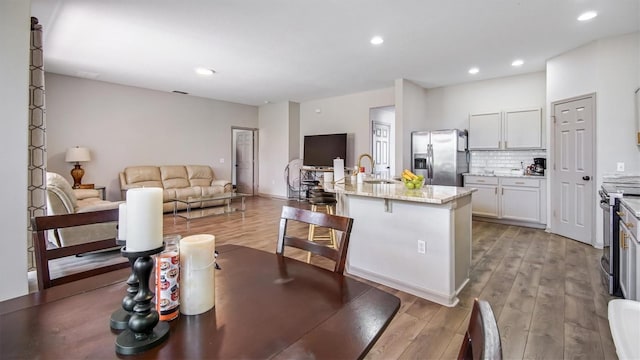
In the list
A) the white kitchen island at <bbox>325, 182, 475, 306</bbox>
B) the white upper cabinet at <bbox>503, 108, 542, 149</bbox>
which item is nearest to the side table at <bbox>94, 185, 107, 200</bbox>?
the white kitchen island at <bbox>325, 182, 475, 306</bbox>

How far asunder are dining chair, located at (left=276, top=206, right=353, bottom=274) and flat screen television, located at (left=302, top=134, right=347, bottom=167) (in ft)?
18.9

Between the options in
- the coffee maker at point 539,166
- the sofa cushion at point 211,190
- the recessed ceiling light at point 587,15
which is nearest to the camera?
the recessed ceiling light at point 587,15

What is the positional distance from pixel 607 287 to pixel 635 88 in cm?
263

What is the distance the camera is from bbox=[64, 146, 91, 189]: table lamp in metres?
5.43

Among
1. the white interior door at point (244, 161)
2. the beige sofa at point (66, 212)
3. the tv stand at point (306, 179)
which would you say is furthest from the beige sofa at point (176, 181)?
the beige sofa at point (66, 212)

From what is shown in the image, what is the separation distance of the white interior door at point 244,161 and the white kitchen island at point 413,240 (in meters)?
→ 6.49

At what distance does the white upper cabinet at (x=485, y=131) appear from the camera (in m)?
5.51

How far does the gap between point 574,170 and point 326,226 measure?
4.60 m

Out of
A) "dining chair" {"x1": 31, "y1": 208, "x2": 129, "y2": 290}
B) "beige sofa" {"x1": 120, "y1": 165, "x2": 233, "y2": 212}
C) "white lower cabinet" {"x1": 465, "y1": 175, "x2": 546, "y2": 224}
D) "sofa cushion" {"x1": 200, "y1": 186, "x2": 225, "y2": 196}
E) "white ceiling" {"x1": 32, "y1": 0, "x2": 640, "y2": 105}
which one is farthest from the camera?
"sofa cushion" {"x1": 200, "y1": 186, "x2": 225, "y2": 196}

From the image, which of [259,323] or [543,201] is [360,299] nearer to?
[259,323]

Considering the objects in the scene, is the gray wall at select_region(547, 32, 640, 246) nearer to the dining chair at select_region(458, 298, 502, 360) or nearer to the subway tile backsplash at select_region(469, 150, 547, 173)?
the subway tile backsplash at select_region(469, 150, 547, 173)

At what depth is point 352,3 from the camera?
299 centimetres

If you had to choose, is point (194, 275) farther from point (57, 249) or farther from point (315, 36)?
point (315, 36)

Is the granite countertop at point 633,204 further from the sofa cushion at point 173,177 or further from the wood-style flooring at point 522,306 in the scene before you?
the sofa cushion at point 173,177
